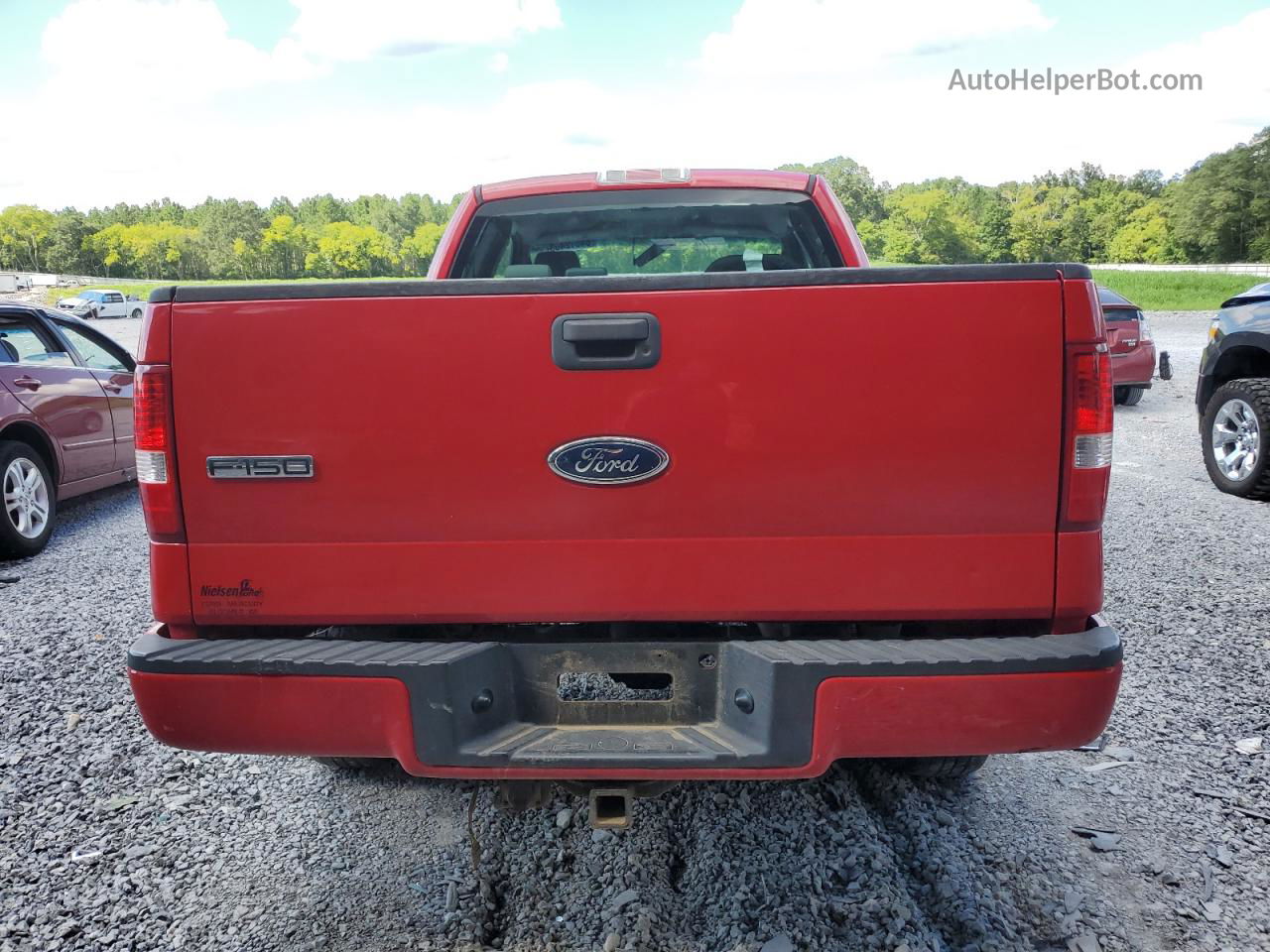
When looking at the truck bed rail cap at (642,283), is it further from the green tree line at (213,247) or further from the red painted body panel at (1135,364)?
the green tree line at (213,247)

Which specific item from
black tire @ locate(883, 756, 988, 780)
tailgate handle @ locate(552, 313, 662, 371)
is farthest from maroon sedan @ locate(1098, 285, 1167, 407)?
tailgate handle @ locate(552, 313, 662, 371)

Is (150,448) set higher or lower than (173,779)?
higher

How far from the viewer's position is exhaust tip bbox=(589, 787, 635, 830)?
7.08 ft

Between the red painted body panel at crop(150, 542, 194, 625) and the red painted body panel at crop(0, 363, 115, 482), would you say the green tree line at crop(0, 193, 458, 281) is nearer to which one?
the red painted body panel at crop(0, 363, 115, 482)

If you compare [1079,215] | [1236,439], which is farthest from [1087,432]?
[1079,215]

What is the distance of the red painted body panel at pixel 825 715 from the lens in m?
1.96

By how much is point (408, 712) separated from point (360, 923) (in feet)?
2.75

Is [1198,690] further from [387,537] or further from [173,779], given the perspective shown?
[173,779]

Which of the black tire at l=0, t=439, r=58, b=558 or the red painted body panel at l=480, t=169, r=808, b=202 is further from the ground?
the red painted body panel at l=480, t=169, r=808, b=202

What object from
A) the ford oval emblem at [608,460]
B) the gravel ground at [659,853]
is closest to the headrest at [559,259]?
the ford oval emblem at [608,460]

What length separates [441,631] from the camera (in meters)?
2.19

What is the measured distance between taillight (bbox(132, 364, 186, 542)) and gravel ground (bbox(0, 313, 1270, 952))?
1.16 meters

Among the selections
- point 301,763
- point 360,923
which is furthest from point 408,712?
point 301,763

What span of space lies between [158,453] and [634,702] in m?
1.25
